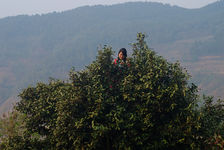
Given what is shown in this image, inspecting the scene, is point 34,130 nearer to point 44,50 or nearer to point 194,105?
point 194,105

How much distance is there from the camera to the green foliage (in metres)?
6.66

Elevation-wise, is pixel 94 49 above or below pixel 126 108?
above

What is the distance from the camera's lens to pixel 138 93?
23.2 ft

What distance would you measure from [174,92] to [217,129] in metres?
1.53

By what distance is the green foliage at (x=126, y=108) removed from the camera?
666cm

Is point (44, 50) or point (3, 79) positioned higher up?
point (44, 50)

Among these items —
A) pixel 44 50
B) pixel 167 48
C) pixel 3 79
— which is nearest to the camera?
pixel 3 79

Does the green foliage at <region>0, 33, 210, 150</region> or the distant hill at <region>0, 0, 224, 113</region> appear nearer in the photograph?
the green foliage at <region>0, 33, 210, 150</region>

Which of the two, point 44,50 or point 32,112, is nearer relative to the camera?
point 32,112

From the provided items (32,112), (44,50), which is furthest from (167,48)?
(32,112)

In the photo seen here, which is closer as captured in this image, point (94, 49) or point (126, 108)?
point (126, 108)

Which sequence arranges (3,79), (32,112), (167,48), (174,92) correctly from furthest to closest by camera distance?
(167,48)
(3,79)
(32,112)
(174,92)

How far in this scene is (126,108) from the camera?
7.32 m

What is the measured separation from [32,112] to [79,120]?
2311 millimetres
